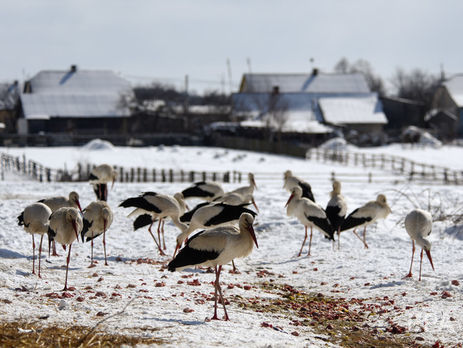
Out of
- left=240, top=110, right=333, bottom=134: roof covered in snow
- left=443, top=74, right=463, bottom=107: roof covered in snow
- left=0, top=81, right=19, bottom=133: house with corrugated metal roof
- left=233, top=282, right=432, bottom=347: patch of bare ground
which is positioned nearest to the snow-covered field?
left=233, top=282, right=432, bottom=347: patch of bare ground

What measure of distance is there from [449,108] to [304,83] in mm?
20264

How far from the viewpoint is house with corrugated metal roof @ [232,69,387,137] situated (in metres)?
75.1

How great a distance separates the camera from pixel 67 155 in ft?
179

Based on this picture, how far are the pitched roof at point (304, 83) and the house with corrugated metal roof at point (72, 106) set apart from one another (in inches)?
671

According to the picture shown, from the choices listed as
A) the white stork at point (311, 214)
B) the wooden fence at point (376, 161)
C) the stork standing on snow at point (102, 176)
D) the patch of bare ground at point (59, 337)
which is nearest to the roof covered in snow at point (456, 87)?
the wooden fence at point (376, 161)

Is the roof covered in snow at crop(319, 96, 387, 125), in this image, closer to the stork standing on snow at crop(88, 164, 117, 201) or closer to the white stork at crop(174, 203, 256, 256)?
the stork standing on snow at crop(88, 164, 117, 201)

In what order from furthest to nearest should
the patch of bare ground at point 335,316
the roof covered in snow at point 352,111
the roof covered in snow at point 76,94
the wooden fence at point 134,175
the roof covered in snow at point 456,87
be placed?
the roof covered in snow at point 456,87 < the roof covered in snow at point 352,111 < the roof covered in snow at point 76,94 < the wooden fence at point 134,175 < the patch of bare ground at point 335,316

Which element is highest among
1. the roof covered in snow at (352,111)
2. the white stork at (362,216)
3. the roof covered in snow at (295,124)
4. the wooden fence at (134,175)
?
the roof covered in snow at (352,111)

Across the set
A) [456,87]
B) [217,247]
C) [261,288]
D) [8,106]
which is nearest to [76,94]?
[8,106]

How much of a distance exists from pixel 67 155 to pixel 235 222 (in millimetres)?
43037

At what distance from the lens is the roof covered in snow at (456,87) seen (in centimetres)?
8538

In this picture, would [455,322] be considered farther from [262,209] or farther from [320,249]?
[262,209]

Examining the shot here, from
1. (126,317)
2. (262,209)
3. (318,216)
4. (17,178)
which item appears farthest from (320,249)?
(17,178)

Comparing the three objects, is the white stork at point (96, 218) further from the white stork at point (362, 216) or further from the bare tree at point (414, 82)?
the bare tree at point (414, 82)
